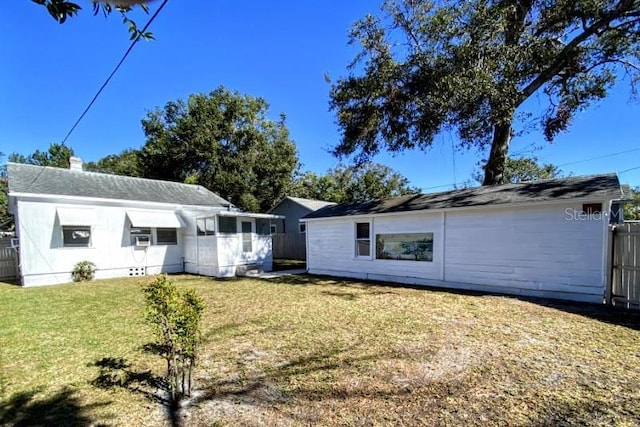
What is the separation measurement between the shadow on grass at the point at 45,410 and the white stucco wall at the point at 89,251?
10.8 metres

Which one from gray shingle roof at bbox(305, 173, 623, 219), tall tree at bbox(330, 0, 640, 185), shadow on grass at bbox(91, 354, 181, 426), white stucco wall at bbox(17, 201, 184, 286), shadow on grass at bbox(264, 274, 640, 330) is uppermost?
tall tree at bbox(330, 0, 640, 185)

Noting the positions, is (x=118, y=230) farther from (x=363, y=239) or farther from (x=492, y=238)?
(x=492, y=238)

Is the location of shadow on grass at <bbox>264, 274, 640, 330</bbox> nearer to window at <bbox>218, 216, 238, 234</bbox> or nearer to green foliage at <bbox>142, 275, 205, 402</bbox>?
window at <bbox>218, 216, 238, 234</bbox>

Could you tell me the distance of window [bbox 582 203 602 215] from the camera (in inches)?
298

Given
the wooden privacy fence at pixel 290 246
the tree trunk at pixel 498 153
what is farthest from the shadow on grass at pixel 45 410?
the wooden privacy fence at pixel 290 246

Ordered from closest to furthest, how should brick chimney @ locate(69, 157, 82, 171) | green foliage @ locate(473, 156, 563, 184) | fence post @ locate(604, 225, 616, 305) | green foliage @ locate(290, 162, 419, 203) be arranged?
fence post @ locate(604, 225, 616, 305)
brick chimney @ locate(69, 157, 82, 171)
green foliage @ locate(473, 156, 563, 184)
green foliage @ locate(290, 162, 419, 203)

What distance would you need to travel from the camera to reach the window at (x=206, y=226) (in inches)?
543

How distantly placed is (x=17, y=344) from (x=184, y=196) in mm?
12440

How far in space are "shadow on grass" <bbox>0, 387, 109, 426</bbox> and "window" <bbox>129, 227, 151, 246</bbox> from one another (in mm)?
11509

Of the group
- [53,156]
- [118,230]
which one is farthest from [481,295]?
[53,156]

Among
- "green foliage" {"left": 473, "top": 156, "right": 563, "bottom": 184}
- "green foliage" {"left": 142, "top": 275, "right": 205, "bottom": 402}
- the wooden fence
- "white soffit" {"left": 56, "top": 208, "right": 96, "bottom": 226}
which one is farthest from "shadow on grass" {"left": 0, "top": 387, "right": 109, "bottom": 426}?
"green foliage" {"left": 473, "top": 156, "right": 563, "bottom": 184}

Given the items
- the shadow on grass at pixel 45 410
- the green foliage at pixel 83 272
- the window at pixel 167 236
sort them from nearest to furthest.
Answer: the shadow on grass at pixel 45 410 < the green foliage at pixel 83 272 < the window at pixel 167 236

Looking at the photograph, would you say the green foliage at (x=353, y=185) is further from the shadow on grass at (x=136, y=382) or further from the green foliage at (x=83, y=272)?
the shadow on grass at (x=136, y=382)

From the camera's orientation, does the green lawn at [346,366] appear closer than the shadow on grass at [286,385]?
Yes
